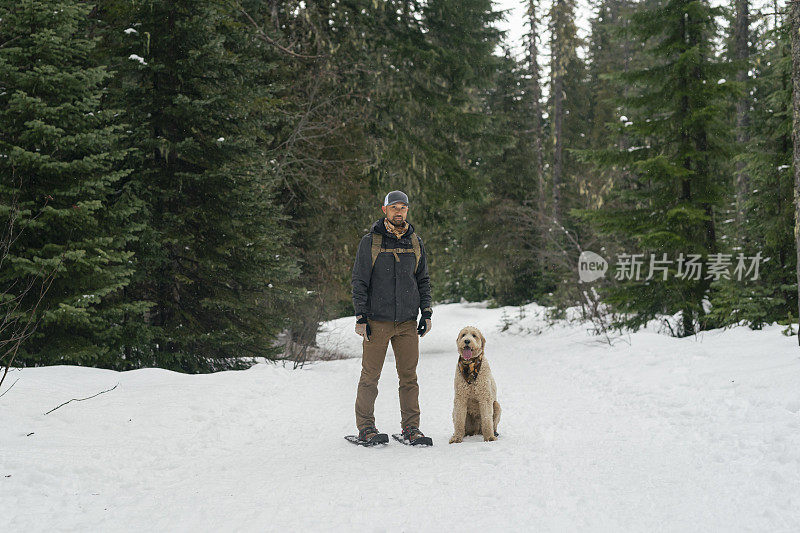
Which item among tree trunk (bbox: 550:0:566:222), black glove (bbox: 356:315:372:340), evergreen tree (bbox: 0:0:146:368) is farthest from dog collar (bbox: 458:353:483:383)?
tree trunk (bbox: 550:0:566:222)

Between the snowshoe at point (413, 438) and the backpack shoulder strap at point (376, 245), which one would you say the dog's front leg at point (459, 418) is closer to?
the snowshoe at point (413, 438)

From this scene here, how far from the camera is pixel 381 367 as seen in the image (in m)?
5.86

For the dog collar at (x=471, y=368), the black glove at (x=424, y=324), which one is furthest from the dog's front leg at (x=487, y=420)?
the black glove at (x=424, y=324)

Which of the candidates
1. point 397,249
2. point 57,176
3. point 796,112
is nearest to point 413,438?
point 397,249

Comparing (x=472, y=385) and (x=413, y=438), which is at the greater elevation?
(x=472, y=385)

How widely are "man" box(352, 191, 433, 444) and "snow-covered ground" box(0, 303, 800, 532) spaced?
0.49 m

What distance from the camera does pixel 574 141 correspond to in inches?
1324

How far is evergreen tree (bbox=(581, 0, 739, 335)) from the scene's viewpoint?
36.2 feet

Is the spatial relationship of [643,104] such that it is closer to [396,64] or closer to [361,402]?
[396,64]

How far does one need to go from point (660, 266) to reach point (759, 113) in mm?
3579

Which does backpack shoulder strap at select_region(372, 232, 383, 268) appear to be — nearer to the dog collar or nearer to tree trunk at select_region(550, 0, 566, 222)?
the dog collar

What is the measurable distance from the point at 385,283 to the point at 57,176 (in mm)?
4541

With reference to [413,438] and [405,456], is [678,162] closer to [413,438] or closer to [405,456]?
[413,438]

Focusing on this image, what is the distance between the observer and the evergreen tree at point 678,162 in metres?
11.0
